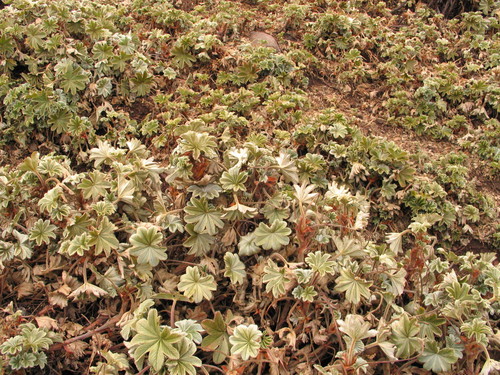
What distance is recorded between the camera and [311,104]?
434 centimetres

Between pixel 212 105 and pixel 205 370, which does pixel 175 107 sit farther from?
pixel 205 370

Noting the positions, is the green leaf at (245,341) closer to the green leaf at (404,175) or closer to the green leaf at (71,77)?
the green leaf at (404,175)

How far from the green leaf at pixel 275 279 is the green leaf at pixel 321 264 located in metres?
0.14

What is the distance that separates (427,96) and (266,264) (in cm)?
275

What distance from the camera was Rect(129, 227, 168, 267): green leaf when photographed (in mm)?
2348

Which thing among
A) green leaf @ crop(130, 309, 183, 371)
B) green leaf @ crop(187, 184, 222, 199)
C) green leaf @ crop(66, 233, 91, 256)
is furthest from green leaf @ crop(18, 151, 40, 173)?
green leaf @ crop(130, 309, 183, 371)

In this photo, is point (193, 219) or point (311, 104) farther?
point (311, 104)

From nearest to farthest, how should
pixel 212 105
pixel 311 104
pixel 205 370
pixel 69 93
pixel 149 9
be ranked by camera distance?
pixel 205 370 → pixel 69 93 → pixel 212 105 → pixel 311 104 → pixel 149 9

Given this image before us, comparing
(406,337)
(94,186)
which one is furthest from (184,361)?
(94,186)

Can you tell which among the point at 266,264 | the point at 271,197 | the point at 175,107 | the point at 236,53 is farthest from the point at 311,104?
the point at 266,264

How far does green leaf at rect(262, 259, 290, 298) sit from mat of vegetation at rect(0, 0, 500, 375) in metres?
0.01

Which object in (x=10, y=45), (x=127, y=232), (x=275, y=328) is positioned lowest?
(x=275, y=328)

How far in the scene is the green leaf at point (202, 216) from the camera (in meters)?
2.46

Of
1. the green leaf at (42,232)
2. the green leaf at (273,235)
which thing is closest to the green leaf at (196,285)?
the green leaf at (273,235)
